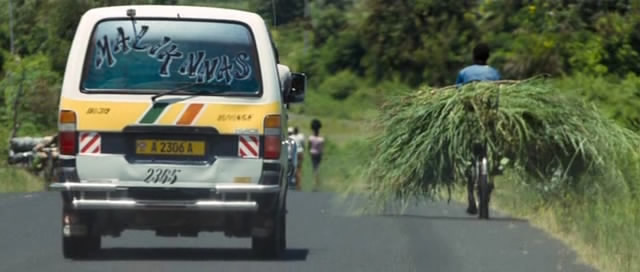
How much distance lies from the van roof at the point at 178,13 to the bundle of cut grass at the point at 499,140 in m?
5.48

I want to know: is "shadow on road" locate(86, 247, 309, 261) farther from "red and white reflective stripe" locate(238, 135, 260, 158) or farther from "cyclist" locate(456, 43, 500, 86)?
"cyclist" locate(456, 43, 500, 86)

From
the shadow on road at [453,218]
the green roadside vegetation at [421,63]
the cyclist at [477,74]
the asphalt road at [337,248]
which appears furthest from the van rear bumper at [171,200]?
the cyclist at [477,74]

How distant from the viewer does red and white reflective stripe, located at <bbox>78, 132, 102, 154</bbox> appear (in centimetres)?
1315

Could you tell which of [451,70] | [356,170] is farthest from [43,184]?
[451,70]

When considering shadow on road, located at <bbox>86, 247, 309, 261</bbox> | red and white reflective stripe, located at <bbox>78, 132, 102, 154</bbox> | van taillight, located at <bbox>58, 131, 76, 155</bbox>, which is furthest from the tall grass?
van taillight, located at <bbox>58, 131, 76, 155</bbox>

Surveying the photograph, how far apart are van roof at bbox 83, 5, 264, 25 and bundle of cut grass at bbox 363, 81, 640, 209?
5485 millimetres

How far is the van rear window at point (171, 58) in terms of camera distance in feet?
43.2

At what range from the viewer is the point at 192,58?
13.2 meters

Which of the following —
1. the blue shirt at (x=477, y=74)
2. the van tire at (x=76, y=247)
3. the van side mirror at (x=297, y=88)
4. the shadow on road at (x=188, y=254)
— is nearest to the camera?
the van tire at (x=76, y=247)

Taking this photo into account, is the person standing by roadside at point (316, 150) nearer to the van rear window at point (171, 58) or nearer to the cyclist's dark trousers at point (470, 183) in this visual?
the cyclist's dark trousers at point (470, 183)

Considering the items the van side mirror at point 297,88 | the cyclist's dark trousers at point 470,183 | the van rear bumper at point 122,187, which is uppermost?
the van side mirror at point 297,88

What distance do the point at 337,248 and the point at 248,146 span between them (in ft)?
6.19

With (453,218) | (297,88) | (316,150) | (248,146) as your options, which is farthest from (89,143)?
(316,150)

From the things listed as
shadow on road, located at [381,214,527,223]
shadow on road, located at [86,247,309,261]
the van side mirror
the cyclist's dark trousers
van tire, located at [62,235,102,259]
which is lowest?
shadow on road, located at [381,214,527,223]
